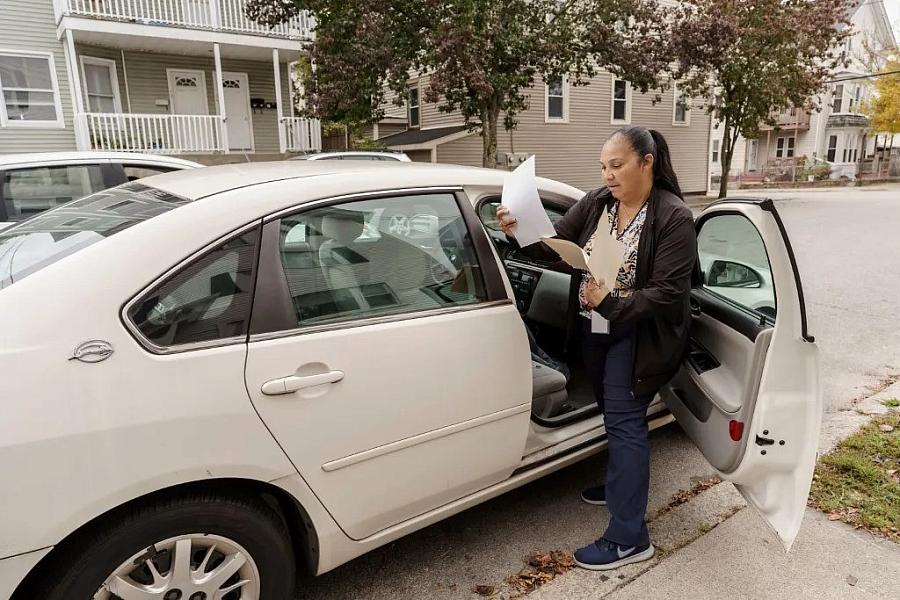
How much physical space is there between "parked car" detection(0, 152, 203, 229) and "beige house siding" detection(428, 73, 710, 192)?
13.8 meters

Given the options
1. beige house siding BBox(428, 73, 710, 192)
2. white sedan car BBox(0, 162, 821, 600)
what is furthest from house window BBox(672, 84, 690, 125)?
white sedan car BBox(0, 162, 821, 600)

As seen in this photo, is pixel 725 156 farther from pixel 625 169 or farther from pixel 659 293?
pixel 659 293

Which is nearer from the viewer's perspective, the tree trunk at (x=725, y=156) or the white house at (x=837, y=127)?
the tree trunk at (x=725, y=156)

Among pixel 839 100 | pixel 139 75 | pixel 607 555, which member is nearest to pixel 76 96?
pixel 139 75

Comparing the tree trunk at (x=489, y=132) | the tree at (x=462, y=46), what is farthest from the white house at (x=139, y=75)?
the tree trunk at (x=489, y=132)

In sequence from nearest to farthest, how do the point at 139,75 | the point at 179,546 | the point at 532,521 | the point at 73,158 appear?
the point at 179,546, the point at 532,521, the point at 73,158, the point at 139,75

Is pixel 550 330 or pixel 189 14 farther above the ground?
pixel 189 14

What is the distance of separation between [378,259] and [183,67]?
16.6 m

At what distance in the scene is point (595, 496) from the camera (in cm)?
305

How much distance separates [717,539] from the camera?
272 cm

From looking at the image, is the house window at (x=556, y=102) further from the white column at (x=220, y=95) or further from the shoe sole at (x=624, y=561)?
the shoe sole at (x=624, y=561)

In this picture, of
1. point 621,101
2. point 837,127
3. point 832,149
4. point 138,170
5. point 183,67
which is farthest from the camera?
point 832,149

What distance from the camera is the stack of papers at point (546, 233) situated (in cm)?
212

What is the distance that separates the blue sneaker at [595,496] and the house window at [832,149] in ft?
145
